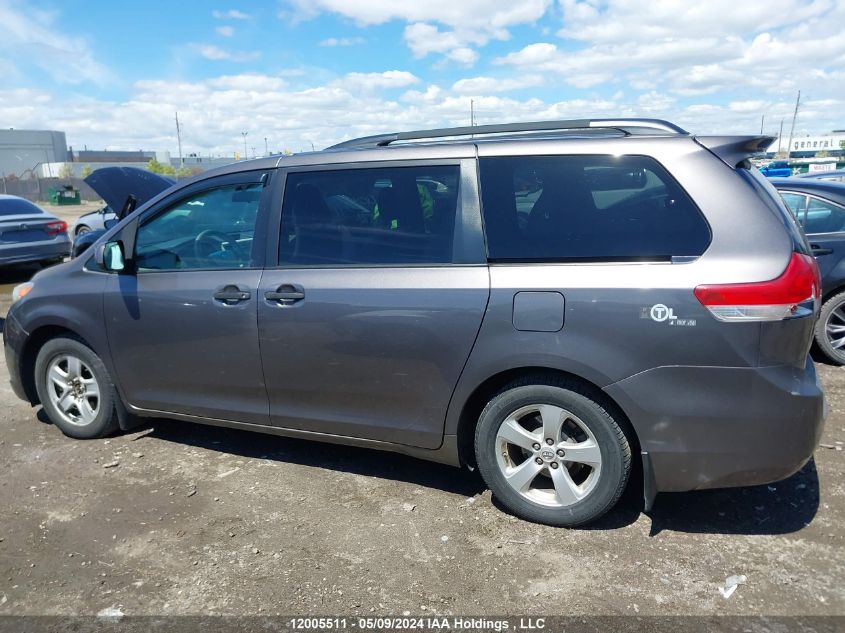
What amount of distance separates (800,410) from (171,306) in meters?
3.27

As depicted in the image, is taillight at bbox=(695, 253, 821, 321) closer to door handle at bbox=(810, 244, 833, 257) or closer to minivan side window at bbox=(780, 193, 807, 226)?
door handle at bbox=(810, 244, 833, 257)

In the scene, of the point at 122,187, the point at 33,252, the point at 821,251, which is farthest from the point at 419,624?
the point at 33,252

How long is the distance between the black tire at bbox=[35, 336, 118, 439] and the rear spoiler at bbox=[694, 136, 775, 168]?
147 inches

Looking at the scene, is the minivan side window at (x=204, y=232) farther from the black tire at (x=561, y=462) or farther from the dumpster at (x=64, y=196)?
the dumpster at (x=64, y=196)

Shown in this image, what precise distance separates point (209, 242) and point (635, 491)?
2807 millimetres

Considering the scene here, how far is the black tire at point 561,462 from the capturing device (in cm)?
310

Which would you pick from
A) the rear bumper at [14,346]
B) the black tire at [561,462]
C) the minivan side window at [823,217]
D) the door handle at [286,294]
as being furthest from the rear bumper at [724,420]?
the rear bumper at [14,346]

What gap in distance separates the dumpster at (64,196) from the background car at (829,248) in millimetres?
45066

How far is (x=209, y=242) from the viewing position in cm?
396

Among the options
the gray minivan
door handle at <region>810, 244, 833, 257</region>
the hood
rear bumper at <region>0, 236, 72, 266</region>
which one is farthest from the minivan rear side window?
rear bumper at <region>0, 236, 72, 266</region>

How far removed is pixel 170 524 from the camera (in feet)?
11.4

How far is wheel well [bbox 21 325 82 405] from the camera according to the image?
4473 millimetres

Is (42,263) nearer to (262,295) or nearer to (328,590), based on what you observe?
(262,295)

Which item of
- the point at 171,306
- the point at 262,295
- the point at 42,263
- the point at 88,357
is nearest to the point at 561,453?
the point at 262,295
